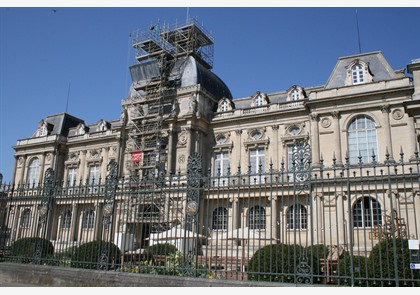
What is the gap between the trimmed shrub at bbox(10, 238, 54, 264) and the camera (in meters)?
11.5

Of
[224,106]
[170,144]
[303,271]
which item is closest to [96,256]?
[303,271]

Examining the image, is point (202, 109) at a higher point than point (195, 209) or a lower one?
higher

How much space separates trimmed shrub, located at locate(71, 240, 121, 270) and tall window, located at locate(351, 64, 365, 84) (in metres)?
18.9

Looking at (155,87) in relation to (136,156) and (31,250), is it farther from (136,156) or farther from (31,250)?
(31,250)

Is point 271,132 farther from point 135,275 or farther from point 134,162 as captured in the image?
point 135,275

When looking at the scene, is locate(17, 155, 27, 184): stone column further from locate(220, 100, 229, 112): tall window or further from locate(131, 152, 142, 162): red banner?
locate(220, 100, 229, 112): tall window

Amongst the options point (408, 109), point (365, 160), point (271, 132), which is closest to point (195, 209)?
point (408, 109)

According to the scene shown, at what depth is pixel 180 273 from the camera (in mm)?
9406

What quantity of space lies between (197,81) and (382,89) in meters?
13.1

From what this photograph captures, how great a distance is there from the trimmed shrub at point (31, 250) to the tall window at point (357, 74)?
64.6 feet

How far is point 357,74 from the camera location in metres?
24.1

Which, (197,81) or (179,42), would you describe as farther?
(179,42)

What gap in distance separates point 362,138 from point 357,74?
4277mm

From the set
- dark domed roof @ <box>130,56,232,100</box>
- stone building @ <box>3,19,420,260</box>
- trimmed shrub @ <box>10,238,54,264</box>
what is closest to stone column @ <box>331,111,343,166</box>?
stone building @ <box>3,19,420,260</box>
